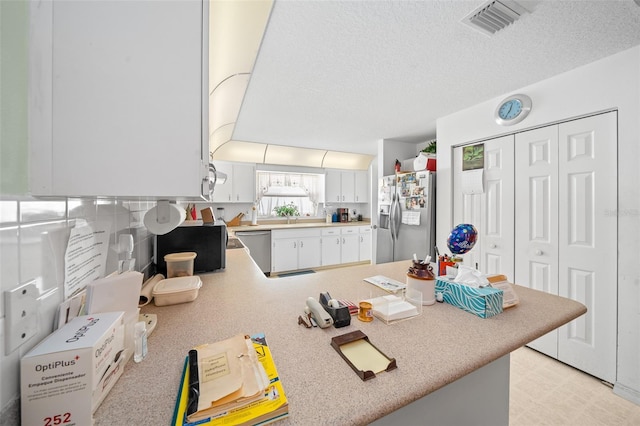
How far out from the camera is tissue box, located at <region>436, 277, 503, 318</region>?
0.96 m

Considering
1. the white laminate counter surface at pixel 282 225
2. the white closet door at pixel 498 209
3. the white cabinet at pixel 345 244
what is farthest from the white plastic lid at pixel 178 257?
the white cabinet at pixel 345 244

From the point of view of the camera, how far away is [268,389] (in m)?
0.56

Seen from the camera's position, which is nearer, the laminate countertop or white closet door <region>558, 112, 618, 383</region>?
the laminate countertop

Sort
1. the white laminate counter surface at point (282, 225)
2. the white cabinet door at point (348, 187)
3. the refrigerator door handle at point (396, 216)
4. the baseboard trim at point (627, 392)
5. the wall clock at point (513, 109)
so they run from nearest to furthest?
Answer: 1. the baseboard trim at point (627, 392)
2. the wall clock at point (513, 109)
3. the refrigerator door handle at point (396, 216)
4. the white laminate counter surface at point (282, 225)
5. the white cabinet door at point (348, 187)

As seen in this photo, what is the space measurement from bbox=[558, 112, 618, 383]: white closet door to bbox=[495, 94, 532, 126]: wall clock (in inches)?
13.1

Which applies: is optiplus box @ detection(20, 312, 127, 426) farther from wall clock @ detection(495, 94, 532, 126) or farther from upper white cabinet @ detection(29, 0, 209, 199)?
wall clock @ detection(495, 94, 532, 126)

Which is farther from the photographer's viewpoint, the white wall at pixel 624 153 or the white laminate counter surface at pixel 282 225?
the white laminate counter surface at pixel 282 225

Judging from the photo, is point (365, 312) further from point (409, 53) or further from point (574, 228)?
point (574, 228)

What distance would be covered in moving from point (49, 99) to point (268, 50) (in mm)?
1434

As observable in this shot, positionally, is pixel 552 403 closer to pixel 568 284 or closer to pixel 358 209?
pixel 568 284

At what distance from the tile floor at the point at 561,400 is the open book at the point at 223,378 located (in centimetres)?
189

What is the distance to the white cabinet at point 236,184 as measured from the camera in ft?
13.9

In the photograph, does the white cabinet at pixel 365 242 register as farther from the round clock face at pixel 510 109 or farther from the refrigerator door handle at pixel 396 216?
the round clock face at pixel 510 109

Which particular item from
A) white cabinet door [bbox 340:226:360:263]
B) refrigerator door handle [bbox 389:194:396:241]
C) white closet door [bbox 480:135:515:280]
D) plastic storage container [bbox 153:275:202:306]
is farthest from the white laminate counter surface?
plastic storage container [bbox 153:275:202:306]
